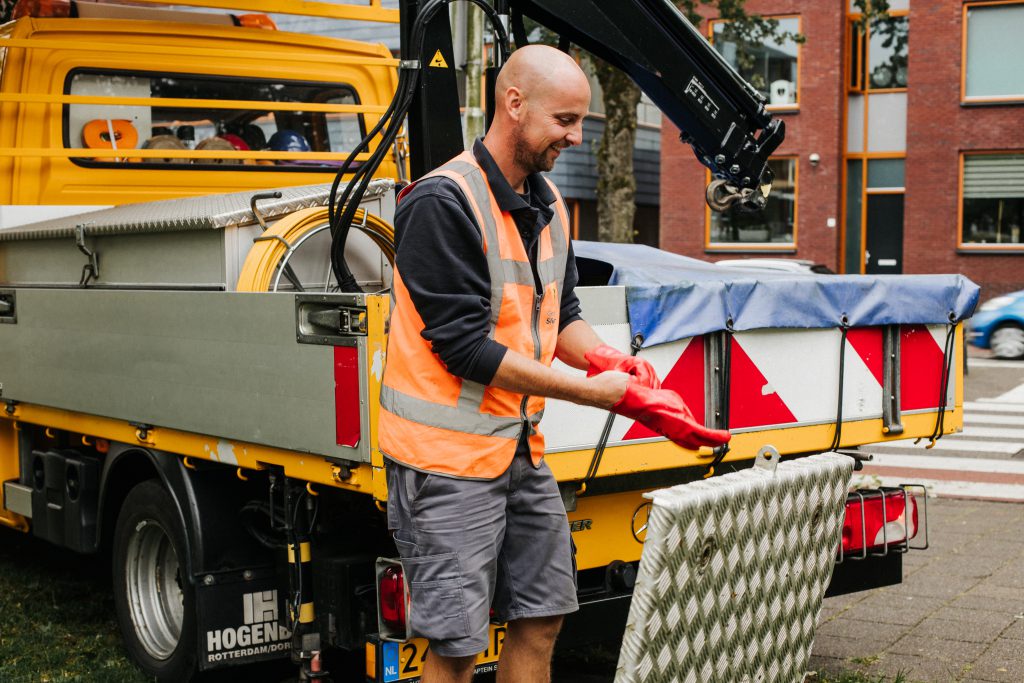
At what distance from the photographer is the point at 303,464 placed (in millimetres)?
3875

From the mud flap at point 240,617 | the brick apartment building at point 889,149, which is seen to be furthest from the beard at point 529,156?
the brick apartment building at point 889,149

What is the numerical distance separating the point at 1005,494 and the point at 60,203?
653 cm

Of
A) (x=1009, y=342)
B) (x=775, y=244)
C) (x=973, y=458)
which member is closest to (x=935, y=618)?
(x=973, y=458)

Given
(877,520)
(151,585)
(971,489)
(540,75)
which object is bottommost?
(971,489)

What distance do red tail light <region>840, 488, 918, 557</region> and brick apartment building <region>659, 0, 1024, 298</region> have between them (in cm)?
2235

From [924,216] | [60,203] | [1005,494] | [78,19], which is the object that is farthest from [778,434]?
[924,216]

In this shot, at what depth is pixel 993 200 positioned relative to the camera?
26906 mm

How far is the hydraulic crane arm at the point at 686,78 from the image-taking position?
199 inches

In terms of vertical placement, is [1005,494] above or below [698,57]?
below

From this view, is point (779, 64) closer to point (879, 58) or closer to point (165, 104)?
point (879, 58)

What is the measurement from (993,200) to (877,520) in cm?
2385

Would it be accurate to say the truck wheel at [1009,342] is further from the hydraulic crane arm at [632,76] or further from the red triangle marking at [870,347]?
the red triangle marking at [870,347]

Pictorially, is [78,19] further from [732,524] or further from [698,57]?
[732,524]

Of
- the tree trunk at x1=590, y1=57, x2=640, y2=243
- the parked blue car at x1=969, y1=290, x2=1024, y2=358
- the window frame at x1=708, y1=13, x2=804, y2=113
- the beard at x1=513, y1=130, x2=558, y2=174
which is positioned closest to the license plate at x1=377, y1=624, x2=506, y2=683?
the beard at x1=513, y1=130, x2=558, y2=174
